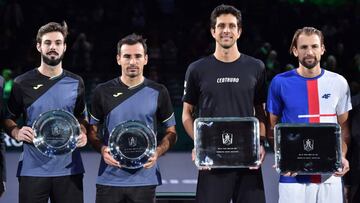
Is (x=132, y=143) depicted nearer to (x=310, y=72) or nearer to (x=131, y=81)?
(x=131, y=81)

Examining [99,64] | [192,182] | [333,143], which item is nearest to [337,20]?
[99,64]

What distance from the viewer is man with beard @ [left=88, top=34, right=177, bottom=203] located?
4582 millimetres

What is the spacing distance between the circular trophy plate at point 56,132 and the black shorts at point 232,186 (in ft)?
3.17

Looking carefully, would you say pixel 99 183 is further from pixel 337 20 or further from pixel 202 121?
pixel 337 20

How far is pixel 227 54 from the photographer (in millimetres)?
4719

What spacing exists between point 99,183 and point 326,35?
11002 millimetres

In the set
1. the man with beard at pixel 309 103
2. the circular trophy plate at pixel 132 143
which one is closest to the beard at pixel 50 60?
the circular trophy plate at pixel 132 143

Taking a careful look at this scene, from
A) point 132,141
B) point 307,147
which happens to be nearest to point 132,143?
point 132,141

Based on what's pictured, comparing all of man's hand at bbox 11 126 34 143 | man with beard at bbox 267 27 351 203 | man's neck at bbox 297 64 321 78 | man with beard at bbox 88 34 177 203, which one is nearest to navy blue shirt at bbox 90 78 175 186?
man with beard at bbox 88 34 177 203

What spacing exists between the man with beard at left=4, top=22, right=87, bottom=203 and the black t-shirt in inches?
34.6

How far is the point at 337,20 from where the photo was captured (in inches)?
622

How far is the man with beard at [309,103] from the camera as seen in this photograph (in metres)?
4.57

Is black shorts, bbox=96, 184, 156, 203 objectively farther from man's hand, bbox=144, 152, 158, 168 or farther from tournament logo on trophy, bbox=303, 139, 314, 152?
tournament logo on trophy, bbox=303, 139, 314, 152

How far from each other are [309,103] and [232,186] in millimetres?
807
